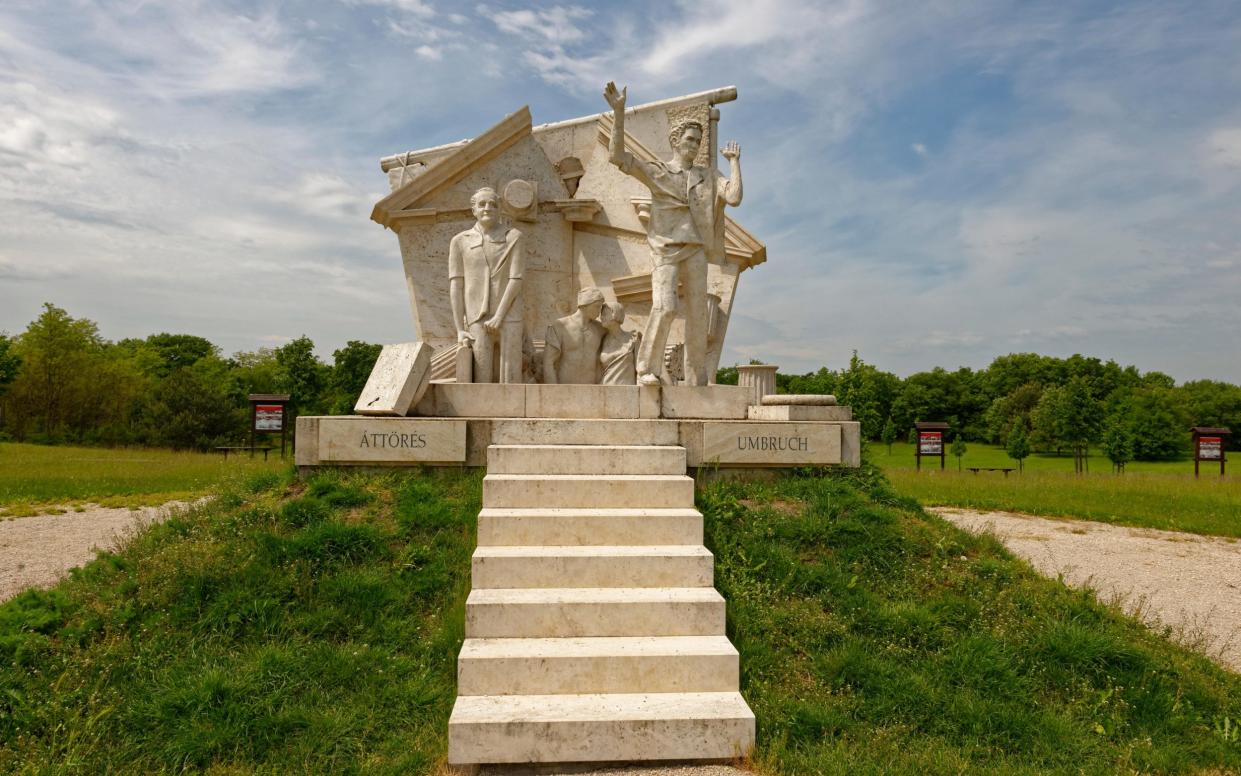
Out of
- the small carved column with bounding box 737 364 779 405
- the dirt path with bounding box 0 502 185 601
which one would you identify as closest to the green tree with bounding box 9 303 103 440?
the dirt path with bounding box 0 502 185 601

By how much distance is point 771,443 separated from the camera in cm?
674

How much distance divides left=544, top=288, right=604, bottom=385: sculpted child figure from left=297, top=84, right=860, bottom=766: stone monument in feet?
0.08

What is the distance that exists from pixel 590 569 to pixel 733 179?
4.94 m

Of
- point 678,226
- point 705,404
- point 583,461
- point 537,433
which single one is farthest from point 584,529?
point 678,226

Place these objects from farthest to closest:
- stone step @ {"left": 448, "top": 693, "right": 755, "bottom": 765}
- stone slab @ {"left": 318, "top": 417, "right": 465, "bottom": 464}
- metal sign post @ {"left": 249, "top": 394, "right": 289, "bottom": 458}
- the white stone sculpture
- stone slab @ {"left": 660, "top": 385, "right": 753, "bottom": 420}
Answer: metal sign post @ {"left": 249, "top": 394, "right": 289, "bottom": 458}, the white stone sculpture, stone slab @ {"left": 660, "top": 385, "right": 753, "bottom": 420}, stone slab @ {"left": 318, "top": 417, "right": 465, "bottom": 464}, stone step @ {"left": 448, "top": 693, "right": 755, "bottom": 765}

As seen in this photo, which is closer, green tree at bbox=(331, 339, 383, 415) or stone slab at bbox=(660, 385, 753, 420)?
stone slab at bbox=(660, 385, 753, 420)

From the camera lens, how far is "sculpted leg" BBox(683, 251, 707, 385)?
314 inches

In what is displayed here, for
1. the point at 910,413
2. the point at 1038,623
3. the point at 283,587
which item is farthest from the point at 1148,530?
the point at 910,413

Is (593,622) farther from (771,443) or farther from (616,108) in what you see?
(616,108)

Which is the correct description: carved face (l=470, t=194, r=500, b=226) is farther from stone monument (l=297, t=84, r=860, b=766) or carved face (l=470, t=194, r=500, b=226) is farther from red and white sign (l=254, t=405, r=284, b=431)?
red and white sign (l=254, t=405, r=284, b=431)

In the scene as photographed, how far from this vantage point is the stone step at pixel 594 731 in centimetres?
368

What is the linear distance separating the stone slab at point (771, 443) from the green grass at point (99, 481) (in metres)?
7.02

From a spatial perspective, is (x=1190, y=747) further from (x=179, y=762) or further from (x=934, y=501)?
(x=934, y=501)

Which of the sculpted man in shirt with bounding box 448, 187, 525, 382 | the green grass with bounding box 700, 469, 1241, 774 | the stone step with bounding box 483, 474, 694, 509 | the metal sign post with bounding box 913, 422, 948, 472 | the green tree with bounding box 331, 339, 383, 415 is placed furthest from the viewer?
the green tree with bounding box 331, 339, 383, 415
